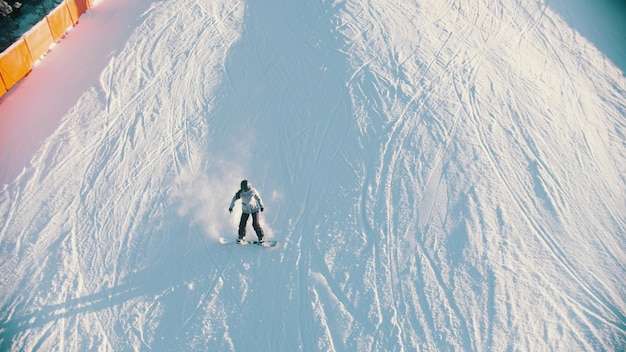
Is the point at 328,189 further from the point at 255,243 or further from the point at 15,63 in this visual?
the point at 15,63

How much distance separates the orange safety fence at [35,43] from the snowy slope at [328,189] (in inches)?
12.7

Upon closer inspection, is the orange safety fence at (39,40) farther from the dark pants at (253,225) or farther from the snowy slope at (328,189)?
the dark pants at (253,225)

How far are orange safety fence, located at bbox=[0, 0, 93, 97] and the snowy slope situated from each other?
32 centimetres

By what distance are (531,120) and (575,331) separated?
494cm

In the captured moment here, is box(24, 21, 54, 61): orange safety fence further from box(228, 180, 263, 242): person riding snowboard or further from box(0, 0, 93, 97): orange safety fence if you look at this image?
box(228, 180, 263, 242): person riding snowboard

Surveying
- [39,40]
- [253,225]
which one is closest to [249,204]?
[253,225]

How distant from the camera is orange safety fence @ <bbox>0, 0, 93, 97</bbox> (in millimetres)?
10405

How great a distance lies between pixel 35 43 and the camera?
11.3 meters

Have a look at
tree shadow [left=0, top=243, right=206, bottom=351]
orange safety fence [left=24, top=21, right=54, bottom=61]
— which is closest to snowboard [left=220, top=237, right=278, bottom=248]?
tree shadow [left=0, top=243, right=206, bottom=351]

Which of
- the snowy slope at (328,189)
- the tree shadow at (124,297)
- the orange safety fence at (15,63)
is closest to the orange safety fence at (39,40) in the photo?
the orange safety fence at (15,63)

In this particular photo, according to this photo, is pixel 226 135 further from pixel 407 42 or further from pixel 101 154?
pixel 407 42

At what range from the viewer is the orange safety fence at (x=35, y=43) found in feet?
34.1

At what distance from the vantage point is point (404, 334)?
6.82m

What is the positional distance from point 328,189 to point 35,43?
8.58m
